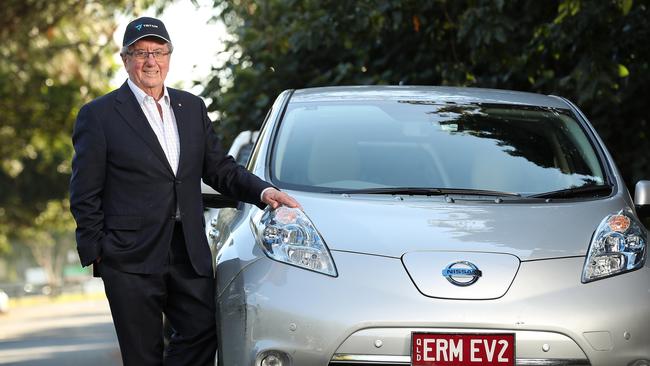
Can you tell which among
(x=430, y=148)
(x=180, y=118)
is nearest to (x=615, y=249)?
(x=430, y=148)

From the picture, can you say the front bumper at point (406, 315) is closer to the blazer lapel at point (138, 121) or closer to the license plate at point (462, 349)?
the license plate at point (462, 349)

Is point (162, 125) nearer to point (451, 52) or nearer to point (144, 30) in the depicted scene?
point (144, 30)

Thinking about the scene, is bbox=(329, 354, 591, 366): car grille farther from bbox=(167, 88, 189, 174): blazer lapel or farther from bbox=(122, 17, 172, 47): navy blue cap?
bbox=(122, 17, 172, 47): navy blue cap

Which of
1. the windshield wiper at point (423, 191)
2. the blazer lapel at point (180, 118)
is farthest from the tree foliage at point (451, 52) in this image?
the blazer lapel at point (180, 118)

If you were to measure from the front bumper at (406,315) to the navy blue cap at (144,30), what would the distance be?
1037 millimetres

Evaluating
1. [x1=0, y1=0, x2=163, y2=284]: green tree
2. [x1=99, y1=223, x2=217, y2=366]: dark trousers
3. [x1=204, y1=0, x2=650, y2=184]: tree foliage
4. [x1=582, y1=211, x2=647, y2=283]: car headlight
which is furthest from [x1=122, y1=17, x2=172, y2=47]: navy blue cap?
[x1=0, y1=0, x2=163, y2=284]: green tree

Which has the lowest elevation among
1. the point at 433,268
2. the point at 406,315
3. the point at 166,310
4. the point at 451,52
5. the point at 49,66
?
the point at 49,66

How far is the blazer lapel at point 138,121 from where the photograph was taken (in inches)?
192

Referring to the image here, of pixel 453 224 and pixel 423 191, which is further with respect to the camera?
pixel 423 191

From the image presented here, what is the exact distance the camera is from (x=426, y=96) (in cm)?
596

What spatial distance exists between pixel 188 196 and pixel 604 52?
5.19 meters

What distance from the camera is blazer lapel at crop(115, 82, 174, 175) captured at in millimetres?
4875

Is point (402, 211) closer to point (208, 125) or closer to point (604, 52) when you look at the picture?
point (208, 125)

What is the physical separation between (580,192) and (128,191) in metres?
1.80
